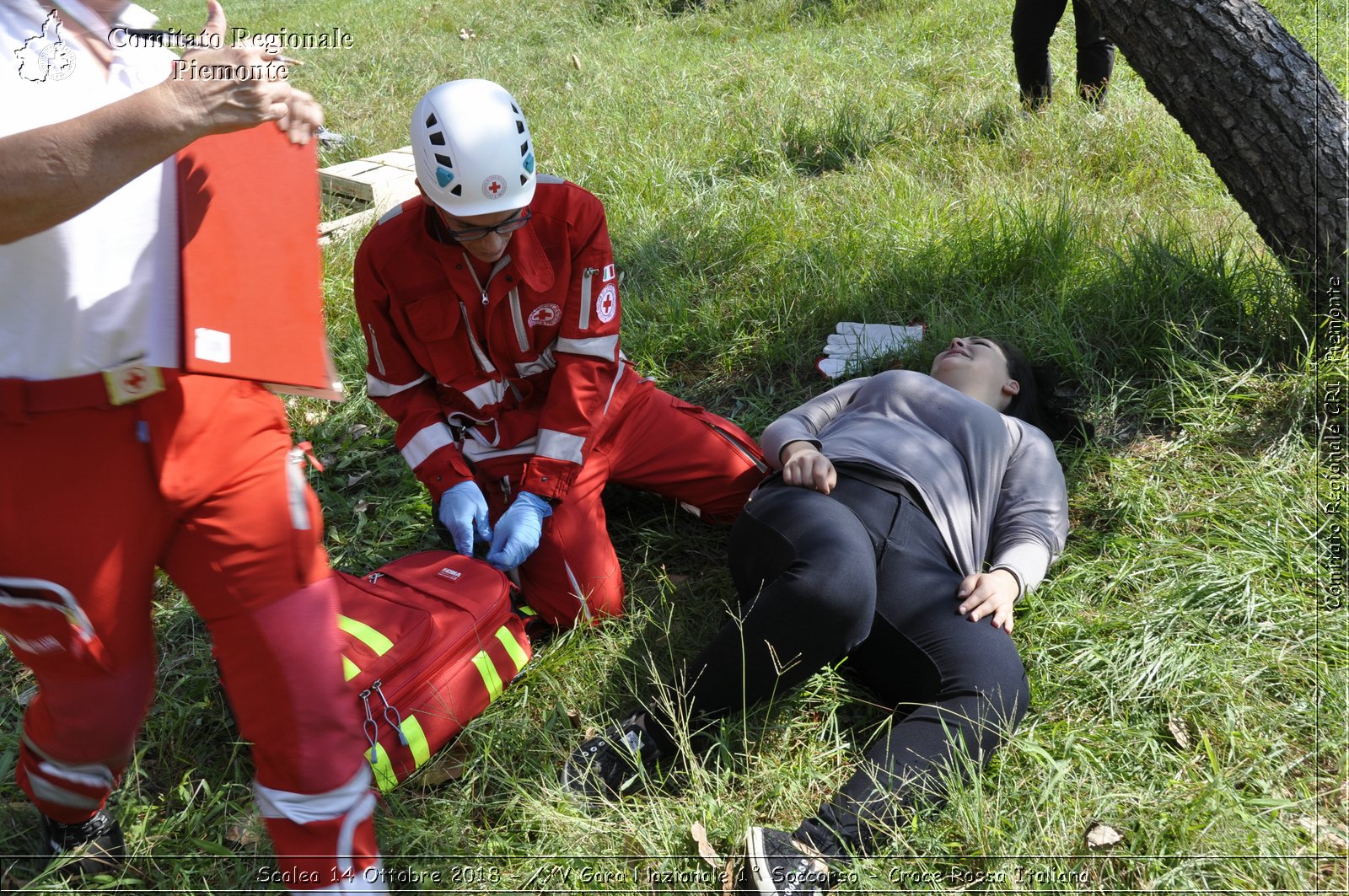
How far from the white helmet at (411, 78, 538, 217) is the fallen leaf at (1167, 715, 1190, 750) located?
2145 mm

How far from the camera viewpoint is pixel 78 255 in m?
1.57

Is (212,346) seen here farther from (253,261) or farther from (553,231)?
(553,231)

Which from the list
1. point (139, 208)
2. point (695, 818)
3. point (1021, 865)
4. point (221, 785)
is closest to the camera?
point (139, 208)

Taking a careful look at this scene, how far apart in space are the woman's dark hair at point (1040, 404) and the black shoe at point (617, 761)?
1.57 metres

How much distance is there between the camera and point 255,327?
1.73 m

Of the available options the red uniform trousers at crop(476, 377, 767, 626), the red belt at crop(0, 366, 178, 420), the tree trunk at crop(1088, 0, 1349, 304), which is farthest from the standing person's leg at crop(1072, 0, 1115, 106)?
the red belt at crop(0, 366, 178, 420)

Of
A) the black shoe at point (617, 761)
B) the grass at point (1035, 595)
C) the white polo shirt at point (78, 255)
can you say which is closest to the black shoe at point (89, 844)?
the grass at point (1035, 595)

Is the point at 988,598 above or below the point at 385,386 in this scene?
below

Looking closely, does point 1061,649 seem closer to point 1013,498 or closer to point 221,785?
point 1013,498

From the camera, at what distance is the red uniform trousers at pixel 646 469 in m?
2.96

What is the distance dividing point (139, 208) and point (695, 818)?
5.46ft

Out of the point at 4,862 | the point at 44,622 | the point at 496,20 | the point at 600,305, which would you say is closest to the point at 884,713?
the point at 600,305

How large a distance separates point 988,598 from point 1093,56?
422 cm

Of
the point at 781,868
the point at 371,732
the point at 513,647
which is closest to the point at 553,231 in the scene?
the point at 513,647
